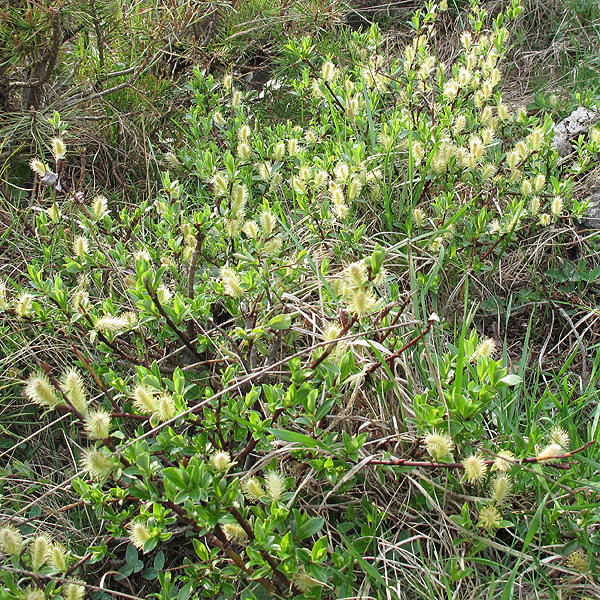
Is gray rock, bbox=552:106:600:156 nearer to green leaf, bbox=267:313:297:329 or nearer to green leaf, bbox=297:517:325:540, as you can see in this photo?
green leaf, bbox=267:313:297:329

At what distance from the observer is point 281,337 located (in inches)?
66.2

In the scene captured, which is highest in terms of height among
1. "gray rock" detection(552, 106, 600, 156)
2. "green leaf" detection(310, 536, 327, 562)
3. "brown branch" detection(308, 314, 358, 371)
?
"brown branch" detection(308, 314, 358, 371)

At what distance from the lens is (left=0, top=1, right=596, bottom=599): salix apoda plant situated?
4.36 ft

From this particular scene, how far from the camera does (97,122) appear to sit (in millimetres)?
2959

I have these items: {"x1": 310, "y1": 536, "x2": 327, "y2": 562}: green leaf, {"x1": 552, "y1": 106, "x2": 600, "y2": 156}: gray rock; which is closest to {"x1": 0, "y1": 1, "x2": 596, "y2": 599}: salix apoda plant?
{"x1": 310, "y1": 536, "x2": 327, "y2": 562}: green leaf

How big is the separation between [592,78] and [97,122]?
2.75m

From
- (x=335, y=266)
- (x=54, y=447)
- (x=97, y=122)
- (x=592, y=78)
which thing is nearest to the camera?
(x=54, y=447)

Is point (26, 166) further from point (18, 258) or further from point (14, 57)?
point (18, 258)

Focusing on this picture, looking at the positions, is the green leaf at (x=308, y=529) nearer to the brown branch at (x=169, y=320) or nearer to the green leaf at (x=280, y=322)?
the green leaf at (x=280, y=322)

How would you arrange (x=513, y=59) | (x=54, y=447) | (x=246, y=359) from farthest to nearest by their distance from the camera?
(x=513, y=59)
(x=54, y=447)
(x=246, y=359)

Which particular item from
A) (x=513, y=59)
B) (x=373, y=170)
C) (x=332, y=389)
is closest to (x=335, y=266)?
(x=373, y=170)

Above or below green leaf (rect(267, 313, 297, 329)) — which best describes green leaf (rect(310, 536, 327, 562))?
below

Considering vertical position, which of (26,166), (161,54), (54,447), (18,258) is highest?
(161,54)

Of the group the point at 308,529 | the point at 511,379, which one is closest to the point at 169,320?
the point at 308,529
